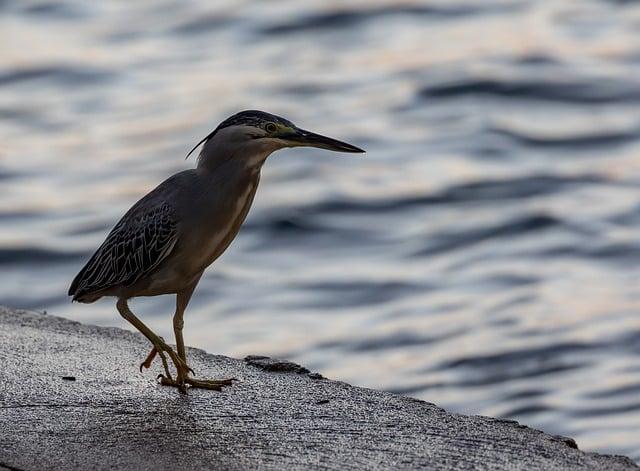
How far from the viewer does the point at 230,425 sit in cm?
561

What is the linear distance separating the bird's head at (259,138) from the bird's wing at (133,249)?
385mm

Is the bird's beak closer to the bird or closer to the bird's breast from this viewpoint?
the bird

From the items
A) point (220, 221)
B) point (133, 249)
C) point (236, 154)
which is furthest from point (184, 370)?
point (236, 154)

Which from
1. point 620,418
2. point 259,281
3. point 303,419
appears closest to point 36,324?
point 303,419

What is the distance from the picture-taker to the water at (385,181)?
11.0 meters

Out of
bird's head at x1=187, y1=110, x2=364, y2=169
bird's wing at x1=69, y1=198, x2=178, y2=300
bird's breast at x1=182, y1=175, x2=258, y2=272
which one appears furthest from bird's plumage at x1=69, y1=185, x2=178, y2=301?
bird's head at x1=187, y1=110, x2=364, y2=169

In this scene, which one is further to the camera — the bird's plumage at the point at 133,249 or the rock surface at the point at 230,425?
the bird's plumage at the point at 133,249

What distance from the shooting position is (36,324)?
7.11 metres

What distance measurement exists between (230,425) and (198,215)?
90 cm

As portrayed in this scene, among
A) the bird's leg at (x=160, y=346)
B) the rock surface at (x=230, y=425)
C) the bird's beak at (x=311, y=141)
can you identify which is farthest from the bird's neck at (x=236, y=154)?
the rock surface at (x=230, y=425)

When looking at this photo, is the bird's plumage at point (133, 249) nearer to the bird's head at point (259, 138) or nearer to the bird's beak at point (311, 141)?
the bird's head at point (259, 138)

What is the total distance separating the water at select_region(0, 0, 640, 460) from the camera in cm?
1104

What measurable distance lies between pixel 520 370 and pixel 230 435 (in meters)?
5.70

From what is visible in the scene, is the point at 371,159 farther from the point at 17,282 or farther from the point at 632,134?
the point at 17,282
